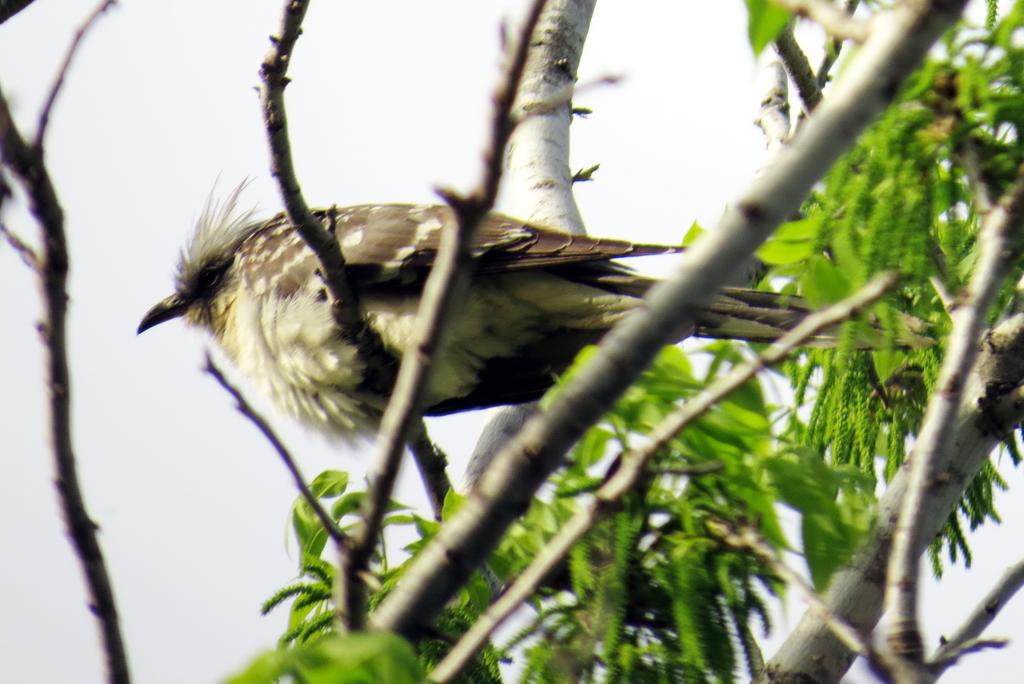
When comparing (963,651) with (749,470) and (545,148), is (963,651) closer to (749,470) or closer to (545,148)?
(749,470)

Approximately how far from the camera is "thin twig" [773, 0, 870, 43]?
1.98 meters

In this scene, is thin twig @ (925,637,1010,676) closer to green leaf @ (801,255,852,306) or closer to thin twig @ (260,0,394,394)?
green leaf @ (801,255,852,306)

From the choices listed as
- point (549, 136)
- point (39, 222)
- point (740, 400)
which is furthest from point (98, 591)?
point (549, 136)

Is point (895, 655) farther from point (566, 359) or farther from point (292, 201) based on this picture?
point (566, 359)

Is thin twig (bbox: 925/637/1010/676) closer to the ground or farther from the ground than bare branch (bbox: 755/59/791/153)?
closer to the ground

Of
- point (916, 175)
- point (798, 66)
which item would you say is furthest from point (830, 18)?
point (798, 66)

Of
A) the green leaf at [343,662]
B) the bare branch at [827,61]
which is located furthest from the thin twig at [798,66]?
the green leaf at [343,662]

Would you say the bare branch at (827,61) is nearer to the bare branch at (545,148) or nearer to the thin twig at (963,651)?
the bare branch at (545,148)

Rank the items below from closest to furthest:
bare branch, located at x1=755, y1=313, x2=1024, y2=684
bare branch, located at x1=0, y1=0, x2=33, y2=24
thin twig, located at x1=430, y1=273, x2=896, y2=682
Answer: thin twig, located at x1=430, y1=273, x2=896, y2=682 → bare branch, located at x1=755, y1=313, x2=1024, y2=684 → bare branch, located at x1=0, y1=0, x2=33, y2=24

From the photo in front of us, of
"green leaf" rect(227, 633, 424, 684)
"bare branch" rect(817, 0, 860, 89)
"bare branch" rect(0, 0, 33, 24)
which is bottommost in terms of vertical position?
"green leaf" rect(227, 633, 424, 684)

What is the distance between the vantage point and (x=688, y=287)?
71.7 inches

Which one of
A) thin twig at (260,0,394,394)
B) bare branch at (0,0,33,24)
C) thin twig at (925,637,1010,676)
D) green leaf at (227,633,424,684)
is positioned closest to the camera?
green leaf at (227,633,424,684)

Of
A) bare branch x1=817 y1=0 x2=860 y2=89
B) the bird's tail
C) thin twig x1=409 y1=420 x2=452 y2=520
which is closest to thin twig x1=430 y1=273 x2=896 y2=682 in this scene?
the bird's tail

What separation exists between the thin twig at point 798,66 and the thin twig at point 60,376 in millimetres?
3425
